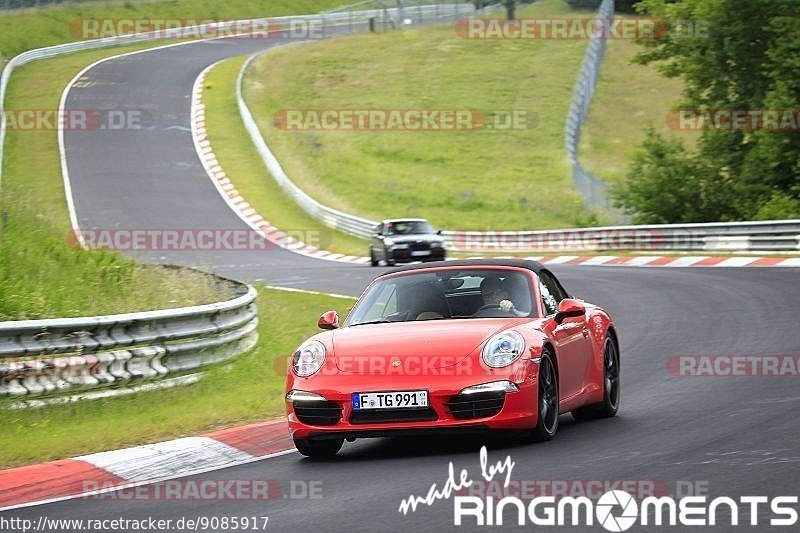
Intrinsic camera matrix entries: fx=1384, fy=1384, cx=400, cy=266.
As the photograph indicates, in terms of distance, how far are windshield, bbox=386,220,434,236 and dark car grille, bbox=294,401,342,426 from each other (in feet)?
82.0

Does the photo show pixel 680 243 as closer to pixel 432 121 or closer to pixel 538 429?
pixel 538 429

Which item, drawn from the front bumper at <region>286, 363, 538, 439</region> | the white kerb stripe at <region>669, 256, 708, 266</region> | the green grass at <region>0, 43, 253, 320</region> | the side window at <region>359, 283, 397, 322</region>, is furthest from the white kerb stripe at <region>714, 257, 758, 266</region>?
the front bumper at <region>286, 363, 538, 439</region>

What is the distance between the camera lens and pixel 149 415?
38.6ft

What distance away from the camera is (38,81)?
193ft

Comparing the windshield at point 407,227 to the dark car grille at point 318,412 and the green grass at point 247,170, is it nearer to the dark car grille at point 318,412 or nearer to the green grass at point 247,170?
the green grass at point 247,170

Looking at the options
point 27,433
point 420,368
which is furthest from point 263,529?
point 27,433

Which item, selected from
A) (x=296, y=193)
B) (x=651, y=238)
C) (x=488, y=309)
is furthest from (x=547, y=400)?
(x=296, y=193)

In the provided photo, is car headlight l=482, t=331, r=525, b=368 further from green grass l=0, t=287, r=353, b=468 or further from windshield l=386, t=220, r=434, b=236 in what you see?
windshield l=386, t=220, r=434, b=236

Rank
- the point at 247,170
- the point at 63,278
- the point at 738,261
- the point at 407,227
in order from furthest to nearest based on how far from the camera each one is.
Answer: the point at 247,170 < the point at 407,227 < the point at 738,261 < the point at 63,278

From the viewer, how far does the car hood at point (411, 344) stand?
903 centimetres

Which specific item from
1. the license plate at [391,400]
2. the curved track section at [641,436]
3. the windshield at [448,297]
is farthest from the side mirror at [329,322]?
the license plate at [391,400]

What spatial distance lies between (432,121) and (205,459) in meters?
49.6

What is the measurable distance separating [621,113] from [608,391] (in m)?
47.3

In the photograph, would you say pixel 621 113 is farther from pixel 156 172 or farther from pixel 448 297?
pixel 448 297
